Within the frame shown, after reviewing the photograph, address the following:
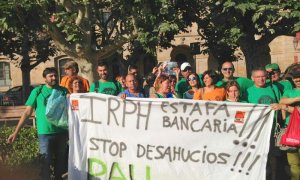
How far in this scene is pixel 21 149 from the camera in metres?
6.27

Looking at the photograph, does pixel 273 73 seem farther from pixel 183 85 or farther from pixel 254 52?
pixel 254 52

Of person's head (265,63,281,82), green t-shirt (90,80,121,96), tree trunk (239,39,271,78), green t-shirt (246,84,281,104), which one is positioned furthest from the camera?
tree trunk (239,39,271,78)

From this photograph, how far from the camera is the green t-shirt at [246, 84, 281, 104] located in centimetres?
579

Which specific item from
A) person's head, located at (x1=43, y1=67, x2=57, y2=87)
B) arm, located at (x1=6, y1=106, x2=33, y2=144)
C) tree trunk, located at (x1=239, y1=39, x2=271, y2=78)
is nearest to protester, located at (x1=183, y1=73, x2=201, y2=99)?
person's head, located at (x1=43, y1=67, x2=57, y2=87)

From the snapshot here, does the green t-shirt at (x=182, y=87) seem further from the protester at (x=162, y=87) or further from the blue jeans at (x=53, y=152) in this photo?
the blue jeans at (x=53, y=152)

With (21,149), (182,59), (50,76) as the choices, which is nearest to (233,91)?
(50,76)

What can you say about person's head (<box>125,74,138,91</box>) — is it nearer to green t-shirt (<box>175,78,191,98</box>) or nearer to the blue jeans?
the blue jeans

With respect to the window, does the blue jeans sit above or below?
below

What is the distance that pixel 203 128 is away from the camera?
562 cm

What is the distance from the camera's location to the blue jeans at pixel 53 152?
5.89 meters

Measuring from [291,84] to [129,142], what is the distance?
2404mm

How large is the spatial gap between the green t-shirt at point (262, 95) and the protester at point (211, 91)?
33 centimetres

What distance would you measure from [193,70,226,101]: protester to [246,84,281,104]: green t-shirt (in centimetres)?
33

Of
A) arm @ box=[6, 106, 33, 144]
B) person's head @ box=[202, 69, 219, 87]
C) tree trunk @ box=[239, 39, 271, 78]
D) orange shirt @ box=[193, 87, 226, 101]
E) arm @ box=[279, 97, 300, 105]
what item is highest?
tree trunk @ box=[239, 39, 271, 78]
